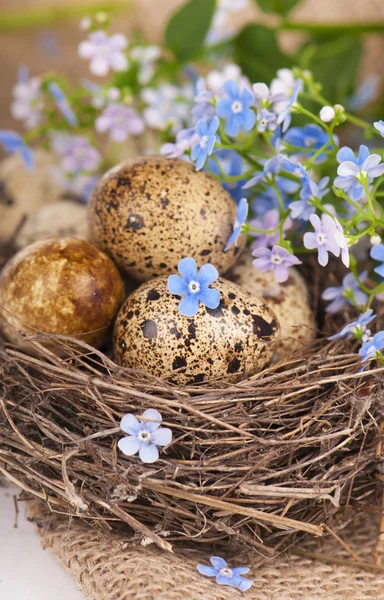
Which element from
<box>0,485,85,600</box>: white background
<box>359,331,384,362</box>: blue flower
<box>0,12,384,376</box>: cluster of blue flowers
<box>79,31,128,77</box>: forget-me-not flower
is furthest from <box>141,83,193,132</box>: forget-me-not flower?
<box>0,485,85,600</box>: white background

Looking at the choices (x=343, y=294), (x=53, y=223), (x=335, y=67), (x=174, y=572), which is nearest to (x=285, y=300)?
(x=343, y=294)

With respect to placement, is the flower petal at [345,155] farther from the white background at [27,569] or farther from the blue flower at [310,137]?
the white background at [27,569]

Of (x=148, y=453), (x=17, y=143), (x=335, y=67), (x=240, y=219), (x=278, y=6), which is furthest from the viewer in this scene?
(x=335, y=67)

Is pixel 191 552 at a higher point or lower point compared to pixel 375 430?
lower

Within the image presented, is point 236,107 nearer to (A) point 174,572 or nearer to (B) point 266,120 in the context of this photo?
(B) point 266,120

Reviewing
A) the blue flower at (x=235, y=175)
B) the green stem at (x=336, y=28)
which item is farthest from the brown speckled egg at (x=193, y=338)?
the green stem at (x=336, y=28)

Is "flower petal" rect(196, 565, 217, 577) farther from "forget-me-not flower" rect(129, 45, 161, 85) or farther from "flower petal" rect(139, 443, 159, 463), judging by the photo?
"forget-me-not flower" rect(129, 45, 161, 85)

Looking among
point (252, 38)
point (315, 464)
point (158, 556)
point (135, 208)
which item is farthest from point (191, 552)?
point (252, 38)

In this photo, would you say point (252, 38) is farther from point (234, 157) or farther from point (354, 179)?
point (354, 179)
